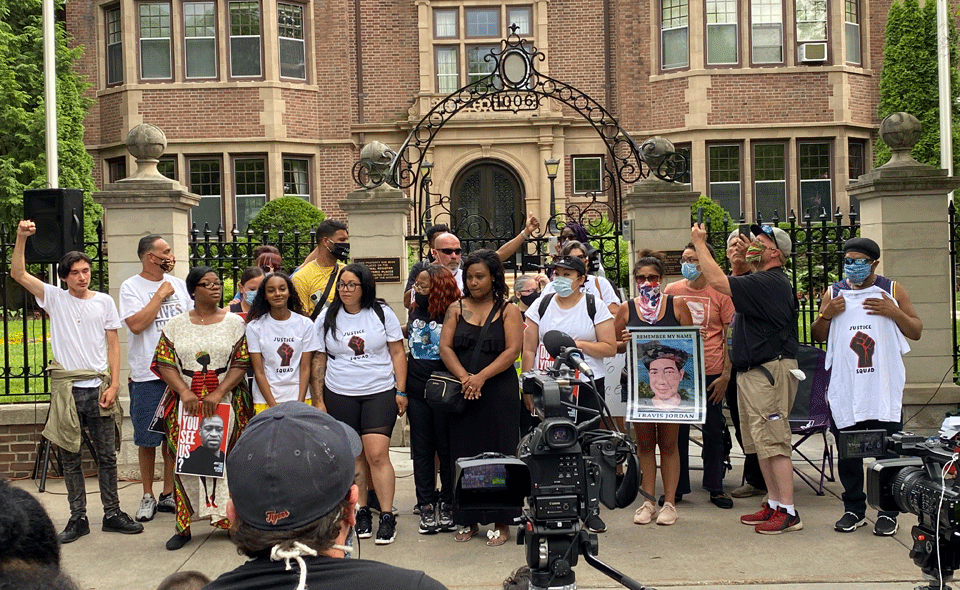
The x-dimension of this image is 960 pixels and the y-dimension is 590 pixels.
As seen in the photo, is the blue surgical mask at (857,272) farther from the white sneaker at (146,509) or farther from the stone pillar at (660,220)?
the white sneaker at (146,509)

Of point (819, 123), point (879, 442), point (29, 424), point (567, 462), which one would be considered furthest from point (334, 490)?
point (819, 123)

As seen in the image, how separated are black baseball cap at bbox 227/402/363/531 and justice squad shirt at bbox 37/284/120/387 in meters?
5.38

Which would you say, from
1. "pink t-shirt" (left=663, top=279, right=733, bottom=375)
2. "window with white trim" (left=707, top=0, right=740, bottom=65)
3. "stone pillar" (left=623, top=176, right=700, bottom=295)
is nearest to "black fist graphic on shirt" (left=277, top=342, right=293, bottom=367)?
"pink t-shirt" (left=663, top=279, right=733, bottom=375)

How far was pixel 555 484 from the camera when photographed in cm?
420

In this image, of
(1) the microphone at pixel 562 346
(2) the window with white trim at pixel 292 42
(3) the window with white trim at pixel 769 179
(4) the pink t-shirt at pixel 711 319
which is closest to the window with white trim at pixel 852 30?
(3) the window with white trim at pixel 769 179

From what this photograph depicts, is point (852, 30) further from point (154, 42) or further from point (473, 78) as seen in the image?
point (154, 42)

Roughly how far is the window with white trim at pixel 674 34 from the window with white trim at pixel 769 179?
97.9 inches

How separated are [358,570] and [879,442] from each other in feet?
9.82

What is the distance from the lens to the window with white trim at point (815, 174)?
848 inches

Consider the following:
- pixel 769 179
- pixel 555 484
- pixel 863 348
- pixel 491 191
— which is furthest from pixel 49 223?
pixel 769 179

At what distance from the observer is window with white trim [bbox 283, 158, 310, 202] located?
21812 mm

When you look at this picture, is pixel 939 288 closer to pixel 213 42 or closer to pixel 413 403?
pixel 413 403

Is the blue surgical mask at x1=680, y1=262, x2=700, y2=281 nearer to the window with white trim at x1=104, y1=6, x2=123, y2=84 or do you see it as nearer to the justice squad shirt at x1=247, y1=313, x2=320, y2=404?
the justice squad shirt at x1=247, y1=313, x2=320, y2=404

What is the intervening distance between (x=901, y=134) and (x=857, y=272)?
2616mm
